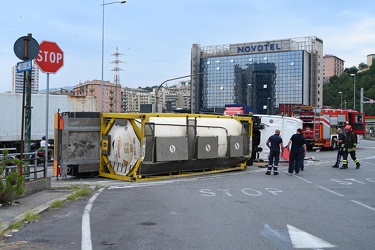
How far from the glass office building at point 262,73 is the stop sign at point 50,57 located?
96.8 metres

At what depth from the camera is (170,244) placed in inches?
240

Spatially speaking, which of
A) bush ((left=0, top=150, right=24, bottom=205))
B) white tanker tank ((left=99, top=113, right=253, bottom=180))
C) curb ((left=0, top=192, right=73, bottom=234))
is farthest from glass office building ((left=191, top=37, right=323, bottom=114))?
bush ((left=0, top=150, right=24, bottom=205))

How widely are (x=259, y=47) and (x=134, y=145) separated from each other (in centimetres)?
10577

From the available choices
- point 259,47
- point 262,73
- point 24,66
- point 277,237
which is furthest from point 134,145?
point 262,73

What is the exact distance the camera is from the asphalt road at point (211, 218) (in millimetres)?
6227

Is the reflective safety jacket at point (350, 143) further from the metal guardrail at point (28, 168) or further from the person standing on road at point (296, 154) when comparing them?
the metal guardrail at point (28, 168)

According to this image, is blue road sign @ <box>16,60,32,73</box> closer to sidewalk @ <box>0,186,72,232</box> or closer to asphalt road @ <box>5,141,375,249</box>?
sidewalk @ <box>0,186,72,232</box>

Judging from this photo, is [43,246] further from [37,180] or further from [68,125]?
[68,125]

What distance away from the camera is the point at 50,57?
12.9 metres

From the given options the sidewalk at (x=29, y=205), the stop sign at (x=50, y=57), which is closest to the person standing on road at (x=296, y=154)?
the sidewalk at (x=29, y=205)

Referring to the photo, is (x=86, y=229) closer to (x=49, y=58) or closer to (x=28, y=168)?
(x=28, y=168)

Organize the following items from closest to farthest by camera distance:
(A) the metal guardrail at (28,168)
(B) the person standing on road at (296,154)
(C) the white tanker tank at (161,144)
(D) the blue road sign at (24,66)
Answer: (D) the blue road sign at (24,66) < (A) the metal guardrail at (28,168) < (C) the white tanker tank at (161,144) < (B) the person standing on road at (296,154)

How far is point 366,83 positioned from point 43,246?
8161cm

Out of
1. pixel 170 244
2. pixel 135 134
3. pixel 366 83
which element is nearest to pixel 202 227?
pixel 170 244
